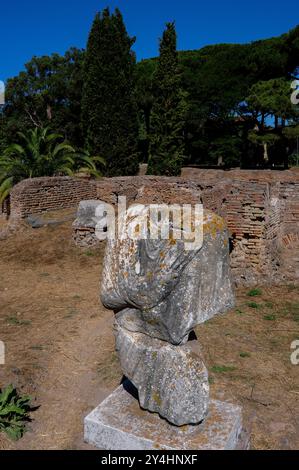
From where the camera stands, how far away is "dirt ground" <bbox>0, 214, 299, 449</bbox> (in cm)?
408

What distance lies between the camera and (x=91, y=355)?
5.61 metres

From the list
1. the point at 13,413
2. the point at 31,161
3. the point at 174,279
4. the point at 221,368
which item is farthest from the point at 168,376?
the point at 31,161

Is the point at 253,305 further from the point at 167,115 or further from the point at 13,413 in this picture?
the point at 167,115

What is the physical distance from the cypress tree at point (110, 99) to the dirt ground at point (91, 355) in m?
13.8

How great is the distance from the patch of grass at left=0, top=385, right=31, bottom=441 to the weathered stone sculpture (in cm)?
134

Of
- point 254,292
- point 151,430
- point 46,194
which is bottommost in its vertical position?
point 254,292

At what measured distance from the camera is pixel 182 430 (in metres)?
3.14

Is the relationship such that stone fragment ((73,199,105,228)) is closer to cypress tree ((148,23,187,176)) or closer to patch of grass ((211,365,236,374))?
patch of grass ((211,365,236,374))

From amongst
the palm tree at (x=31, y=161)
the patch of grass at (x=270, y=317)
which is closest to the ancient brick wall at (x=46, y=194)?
the palm tree at (x=31, y=161)

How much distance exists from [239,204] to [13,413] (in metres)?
5.32

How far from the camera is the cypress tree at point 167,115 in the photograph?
75.5 feet
